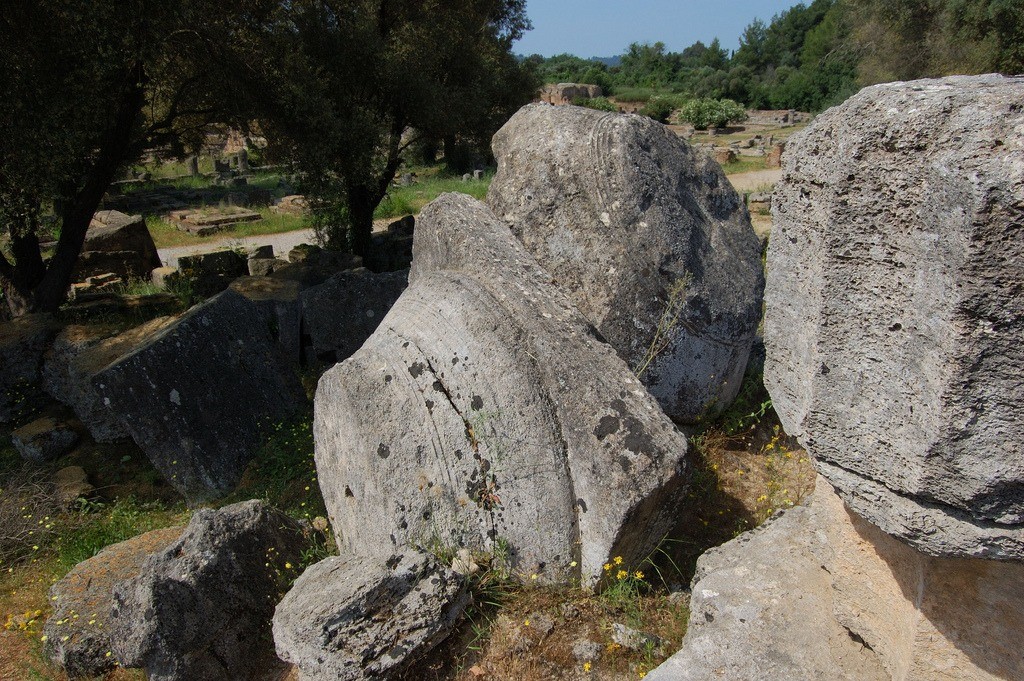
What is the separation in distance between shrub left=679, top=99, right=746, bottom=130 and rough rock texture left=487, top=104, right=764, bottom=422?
30.1 meters

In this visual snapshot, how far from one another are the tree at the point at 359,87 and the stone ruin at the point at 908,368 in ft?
26.3

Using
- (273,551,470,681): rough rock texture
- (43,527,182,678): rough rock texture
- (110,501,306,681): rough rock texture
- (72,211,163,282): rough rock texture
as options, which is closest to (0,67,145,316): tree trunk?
(72,211,163,282): rough rock texture

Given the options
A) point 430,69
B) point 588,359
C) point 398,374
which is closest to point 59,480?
point 398,374

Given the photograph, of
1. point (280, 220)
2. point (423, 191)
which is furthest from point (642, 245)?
point (423, 191)

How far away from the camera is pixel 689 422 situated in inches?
183

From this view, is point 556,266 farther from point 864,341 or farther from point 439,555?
point 864,341

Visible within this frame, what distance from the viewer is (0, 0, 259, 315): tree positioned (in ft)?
22.9

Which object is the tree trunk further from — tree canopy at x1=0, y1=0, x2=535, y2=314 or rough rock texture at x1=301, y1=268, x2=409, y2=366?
rough rock texture at x1=301, y1=268, x2=409, y2=366

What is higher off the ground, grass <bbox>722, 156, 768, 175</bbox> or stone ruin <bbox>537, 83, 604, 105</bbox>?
stone ruin <bbox>537, 83, 604, 105</bbox>

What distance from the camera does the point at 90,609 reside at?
3998 mm

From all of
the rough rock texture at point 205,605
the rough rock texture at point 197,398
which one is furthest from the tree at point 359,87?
the rough rock texture at point 205,605

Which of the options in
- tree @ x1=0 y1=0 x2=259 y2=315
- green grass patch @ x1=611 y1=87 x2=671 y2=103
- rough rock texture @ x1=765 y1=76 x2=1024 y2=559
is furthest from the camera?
green grass patch @ x1=611 y1=87 x2=671 y2=103

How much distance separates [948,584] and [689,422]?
2.44m

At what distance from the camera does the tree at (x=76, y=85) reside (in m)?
6.98
